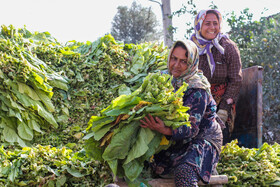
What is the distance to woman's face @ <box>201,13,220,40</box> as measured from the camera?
4.23 m

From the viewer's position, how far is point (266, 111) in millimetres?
6078

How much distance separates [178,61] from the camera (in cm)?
291

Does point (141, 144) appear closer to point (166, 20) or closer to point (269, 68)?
point (269, 68)

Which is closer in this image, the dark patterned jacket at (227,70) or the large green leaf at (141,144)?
the large green leaf at (141,144)

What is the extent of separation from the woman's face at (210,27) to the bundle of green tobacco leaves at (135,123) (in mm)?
1916

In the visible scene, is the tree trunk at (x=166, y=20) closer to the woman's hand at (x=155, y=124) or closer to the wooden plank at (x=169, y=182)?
the wooden plank at (x=169, y=182)

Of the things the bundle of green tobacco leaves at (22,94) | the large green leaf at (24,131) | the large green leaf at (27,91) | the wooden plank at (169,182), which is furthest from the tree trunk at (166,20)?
the wooden plank at (169,182)

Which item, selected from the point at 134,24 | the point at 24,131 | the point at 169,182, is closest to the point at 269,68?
the point at 169,182

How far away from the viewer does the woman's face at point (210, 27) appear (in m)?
4.23

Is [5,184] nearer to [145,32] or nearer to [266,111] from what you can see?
[266,111]

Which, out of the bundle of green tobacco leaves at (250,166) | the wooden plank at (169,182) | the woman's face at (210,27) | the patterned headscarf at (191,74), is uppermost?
the woman's face at (210,27)

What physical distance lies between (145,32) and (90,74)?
21751 millimetres

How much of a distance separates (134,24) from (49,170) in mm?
23578

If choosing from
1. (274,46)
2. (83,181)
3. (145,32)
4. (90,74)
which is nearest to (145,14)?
(145,32)
